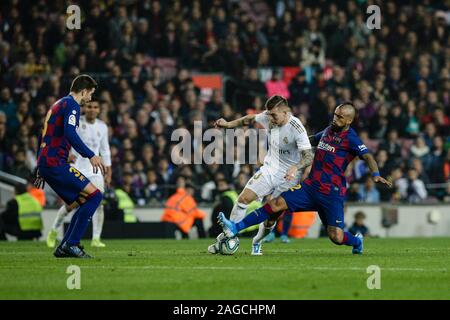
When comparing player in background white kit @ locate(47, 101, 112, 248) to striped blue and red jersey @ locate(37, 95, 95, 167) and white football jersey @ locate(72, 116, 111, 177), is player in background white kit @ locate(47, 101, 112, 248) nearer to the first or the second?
white football jersey @ locate(72, 116, 111, 177)

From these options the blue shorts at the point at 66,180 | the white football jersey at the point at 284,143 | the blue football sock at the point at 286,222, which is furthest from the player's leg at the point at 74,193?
the blue football sock at the point at 286,222

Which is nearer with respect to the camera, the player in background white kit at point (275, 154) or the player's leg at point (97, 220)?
the player in background white kit at point (275, 154)

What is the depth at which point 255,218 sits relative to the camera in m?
13.7

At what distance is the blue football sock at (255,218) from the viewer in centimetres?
1361

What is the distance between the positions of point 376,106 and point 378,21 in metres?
2.68

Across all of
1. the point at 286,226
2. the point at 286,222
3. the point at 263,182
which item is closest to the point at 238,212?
the point at 263,182

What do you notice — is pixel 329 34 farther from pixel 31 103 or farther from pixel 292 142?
pixel 292 142

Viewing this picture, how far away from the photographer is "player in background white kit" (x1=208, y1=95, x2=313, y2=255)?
14.2m

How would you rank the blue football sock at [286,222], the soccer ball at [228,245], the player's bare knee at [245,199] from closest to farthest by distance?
1. the soccer ball at [228,245]
2. the player's bare knee at [245,199]
3. the blue football sock at [286,222]

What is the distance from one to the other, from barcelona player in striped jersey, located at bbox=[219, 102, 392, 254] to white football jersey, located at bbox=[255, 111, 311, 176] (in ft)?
1.65

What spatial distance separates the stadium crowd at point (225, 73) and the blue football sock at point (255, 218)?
8901mm

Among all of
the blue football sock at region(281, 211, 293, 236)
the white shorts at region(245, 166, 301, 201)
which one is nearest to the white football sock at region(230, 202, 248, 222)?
the white shorts at region(245, 166, 301, 201)

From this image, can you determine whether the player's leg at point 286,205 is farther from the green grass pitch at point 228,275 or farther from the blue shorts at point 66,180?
the blue shorts at point 66,180
